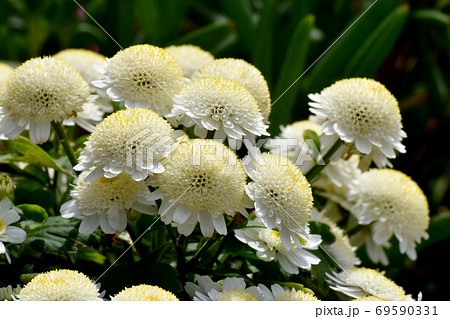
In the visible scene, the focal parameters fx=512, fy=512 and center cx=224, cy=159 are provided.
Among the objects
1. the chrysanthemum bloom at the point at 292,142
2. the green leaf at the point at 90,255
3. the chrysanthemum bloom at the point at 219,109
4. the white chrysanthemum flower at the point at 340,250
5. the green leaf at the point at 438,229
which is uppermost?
the chrysanthemum bloom at the point at 219,109

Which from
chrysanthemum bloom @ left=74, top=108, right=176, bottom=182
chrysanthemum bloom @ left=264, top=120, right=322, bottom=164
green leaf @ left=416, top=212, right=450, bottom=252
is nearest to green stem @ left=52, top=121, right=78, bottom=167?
chrysanthemum bloom @ left=74, top=108, right=176, bottom=182

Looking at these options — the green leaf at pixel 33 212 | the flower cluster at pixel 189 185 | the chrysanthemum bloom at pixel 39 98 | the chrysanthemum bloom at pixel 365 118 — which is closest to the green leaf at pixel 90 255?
the flower cluster at pixel 189 185

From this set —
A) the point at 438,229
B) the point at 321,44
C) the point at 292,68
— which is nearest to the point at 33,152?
the point at 292,68

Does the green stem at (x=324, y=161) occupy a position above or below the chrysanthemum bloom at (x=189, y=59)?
below

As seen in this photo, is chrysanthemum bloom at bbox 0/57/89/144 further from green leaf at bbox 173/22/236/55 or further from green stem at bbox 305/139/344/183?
green leaf at bbox 173/22/236/55

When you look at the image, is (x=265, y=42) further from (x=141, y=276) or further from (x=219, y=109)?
(x=141, y=276)

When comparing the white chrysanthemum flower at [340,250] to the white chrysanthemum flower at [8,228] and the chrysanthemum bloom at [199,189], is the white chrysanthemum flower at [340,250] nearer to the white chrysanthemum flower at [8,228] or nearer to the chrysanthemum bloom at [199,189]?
the chrysanthemum bloom at [199,189]

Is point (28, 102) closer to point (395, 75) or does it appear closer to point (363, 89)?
point (363, 89)
